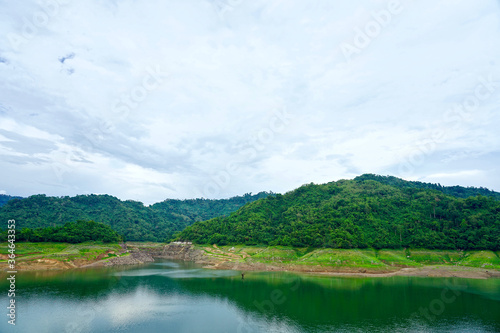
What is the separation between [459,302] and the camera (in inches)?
1757

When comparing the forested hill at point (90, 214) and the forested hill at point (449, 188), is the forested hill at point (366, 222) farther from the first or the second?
the forested hill at point (449, 188)

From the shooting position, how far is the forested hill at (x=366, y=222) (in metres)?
89.9

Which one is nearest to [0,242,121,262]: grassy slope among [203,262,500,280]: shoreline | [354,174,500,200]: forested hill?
[203,262,500,280]: shoreline

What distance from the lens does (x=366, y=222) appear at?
104500mm

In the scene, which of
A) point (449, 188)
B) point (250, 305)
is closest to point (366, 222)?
point (250, 305)

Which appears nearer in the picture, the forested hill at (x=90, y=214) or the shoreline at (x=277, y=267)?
the shoreline at (x=277, y=267)

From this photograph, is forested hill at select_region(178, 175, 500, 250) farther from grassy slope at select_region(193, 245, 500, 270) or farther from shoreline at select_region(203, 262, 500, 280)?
shoreline at select_region(203, 262, 500, 280)

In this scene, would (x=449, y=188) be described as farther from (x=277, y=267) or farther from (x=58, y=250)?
(x=58, y=250)

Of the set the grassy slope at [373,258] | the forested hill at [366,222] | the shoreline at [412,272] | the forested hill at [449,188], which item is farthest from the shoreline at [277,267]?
the forested hill at [449,188]

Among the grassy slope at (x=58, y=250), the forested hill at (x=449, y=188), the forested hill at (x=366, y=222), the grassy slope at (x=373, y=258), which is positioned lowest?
the grassy slope at (x=373, y=258)

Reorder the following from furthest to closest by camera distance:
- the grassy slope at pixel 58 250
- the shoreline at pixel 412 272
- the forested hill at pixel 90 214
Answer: the forested hill at pixel 90 214 < the grassy slope at pixel 58 250 < the shoreline at pixel 412 272

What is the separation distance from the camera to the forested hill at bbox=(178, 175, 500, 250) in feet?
295

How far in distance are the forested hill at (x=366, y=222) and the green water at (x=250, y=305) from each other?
2664 cm

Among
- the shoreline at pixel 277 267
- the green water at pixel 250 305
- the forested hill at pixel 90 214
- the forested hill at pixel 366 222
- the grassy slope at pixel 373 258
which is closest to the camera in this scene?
the green water at pixel 250 305
